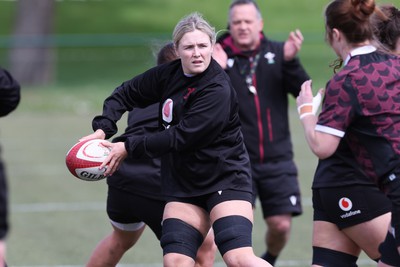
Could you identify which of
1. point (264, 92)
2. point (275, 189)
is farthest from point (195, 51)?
point (275, 189)

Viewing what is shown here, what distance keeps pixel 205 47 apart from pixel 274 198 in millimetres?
2376

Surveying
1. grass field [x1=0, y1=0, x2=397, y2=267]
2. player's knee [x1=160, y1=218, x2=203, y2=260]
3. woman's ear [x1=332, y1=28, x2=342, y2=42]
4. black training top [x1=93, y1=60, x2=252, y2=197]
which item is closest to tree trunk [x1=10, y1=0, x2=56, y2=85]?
grass field [x1=0, y1=0, x2=397, y2=267]

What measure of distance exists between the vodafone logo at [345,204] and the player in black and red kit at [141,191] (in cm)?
119

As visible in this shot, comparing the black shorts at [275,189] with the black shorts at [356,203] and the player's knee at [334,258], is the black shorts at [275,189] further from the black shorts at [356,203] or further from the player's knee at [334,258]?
the black shorts at [356,203]

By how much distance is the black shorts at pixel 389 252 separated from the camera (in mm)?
4684

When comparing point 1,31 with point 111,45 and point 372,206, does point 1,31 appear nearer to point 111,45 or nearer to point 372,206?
point 111,45

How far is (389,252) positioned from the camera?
471 centimetres

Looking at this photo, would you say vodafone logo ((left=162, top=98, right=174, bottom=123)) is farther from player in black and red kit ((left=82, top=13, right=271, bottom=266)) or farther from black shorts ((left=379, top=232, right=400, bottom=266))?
black shorts ((left=379, top=232, right=400, bottom=266))

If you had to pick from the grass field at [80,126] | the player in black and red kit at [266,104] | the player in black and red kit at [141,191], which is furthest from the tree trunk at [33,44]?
the player in black and red kit at [141,191]

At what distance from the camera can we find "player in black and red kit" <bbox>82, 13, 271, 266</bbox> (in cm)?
518

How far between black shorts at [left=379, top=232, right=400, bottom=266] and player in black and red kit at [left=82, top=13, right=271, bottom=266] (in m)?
0.78

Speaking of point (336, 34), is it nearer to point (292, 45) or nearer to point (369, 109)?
point (369, 109)

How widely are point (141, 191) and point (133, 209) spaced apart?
5.6 inches

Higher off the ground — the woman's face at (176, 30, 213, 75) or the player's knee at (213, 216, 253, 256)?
the woman's face at (176, 30, 213, 75)
